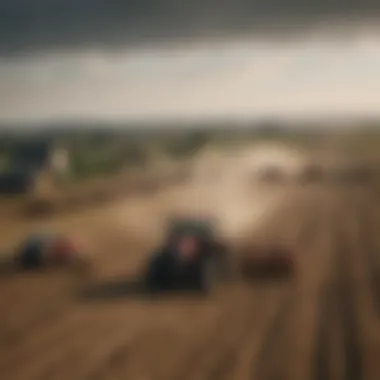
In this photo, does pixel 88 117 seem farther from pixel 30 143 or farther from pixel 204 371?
pixel 204 371

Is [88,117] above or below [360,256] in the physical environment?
above

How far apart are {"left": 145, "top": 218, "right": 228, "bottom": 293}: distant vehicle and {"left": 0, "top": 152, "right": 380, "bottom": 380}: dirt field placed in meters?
0.02

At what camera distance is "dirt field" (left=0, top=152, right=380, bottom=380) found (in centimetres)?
111

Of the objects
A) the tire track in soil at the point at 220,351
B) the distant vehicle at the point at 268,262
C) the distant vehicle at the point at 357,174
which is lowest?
the tire track in soil at the point at 220,351

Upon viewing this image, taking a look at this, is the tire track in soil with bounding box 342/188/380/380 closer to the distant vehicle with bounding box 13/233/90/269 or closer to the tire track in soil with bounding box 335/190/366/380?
the tire track in soil with bounding box 335/190/366/380

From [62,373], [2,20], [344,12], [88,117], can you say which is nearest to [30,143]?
[88,117]

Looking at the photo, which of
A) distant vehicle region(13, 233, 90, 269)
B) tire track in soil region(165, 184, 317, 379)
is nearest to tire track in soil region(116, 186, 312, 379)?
tire track in soil region(165, 184, 317, 379)

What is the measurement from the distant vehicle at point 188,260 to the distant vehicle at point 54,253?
0.11 meters

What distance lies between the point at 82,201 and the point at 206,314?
261 millimetres

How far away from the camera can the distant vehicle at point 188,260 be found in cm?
116

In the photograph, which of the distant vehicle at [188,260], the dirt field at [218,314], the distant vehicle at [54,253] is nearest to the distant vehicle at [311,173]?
the dirt field at [218,314]

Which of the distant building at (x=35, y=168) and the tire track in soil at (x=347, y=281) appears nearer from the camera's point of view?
the tire track in soil at (x=347, y=281)

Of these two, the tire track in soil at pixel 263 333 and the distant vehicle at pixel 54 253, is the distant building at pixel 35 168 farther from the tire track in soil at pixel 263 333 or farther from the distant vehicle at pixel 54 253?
the tire track in soil at pixel 263 333

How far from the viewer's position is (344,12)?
46.0 inches
